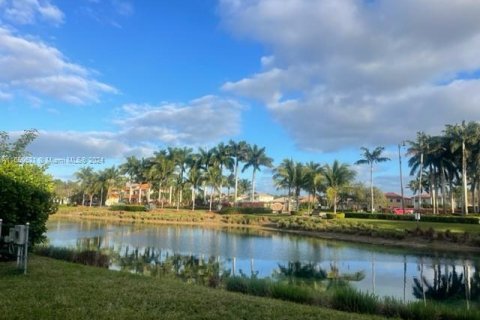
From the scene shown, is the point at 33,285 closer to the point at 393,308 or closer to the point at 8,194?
the point at 8,194

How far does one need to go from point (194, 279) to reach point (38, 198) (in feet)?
18.4

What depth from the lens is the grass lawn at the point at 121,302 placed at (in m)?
6.84

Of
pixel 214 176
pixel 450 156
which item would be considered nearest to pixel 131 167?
pixel 214 176

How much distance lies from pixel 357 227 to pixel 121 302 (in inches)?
1355

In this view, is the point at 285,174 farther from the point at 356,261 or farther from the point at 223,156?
the point at 356,261

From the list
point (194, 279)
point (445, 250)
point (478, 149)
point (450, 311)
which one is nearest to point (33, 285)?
point (194, 279)

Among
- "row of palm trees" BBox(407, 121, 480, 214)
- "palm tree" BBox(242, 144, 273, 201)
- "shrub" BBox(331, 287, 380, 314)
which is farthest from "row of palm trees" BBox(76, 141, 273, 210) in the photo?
"shrub" BBox(331, 287, 380, 314)

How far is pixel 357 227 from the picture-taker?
130ft

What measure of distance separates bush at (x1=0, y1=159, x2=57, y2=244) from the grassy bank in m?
26.7

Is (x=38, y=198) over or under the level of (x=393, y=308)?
over

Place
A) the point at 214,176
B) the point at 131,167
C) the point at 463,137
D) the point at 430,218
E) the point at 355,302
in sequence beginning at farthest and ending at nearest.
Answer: the point at 131,167 → the point at 214,176 → the point at 463,137 → the point at 430,218 → the point at 355,302

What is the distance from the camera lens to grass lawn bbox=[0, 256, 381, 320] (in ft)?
22.4

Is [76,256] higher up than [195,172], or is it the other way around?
[195,172]

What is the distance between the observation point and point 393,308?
365 inches
